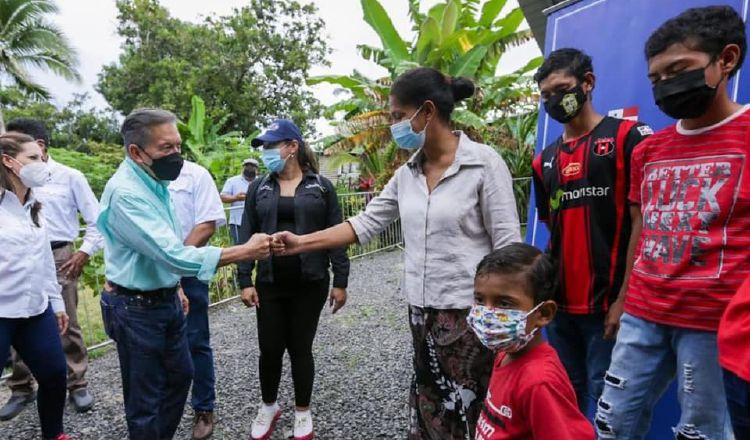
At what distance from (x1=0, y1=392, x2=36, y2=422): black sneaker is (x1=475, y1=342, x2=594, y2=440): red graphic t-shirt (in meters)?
3.41

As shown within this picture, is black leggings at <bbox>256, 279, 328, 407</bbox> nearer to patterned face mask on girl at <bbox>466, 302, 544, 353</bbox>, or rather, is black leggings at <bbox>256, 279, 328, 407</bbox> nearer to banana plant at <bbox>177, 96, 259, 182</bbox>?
patterned face mask on girl at <bbox>466, 302, 544, 353</bbox>

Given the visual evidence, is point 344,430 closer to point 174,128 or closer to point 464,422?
point 464,422

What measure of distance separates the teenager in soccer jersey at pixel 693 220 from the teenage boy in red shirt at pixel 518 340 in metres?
0.42

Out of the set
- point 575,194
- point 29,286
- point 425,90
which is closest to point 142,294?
point 29,286

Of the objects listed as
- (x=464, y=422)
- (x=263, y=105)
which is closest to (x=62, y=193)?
(x=464, y=422)

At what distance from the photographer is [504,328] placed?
4.70ft

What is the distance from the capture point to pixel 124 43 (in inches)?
758

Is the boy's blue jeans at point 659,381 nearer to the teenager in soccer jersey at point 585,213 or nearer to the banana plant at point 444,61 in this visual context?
the teenager in soccer jersey at point 585,213

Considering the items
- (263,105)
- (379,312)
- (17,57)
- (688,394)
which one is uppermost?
(17,57)

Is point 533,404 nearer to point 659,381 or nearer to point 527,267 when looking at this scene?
point 527,267

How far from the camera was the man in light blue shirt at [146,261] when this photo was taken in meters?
2.02

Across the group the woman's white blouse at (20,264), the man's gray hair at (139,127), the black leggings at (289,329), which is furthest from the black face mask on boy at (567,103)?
the woman's white blouse at (20,264)

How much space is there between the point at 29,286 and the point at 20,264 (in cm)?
12

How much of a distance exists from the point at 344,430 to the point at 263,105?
700 inches
